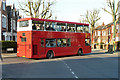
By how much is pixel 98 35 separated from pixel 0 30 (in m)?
45.4

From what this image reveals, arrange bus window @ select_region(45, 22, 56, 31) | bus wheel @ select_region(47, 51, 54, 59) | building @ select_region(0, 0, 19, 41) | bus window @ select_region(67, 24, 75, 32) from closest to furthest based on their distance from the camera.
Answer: bus window @ select_region(45, 22, 56, 31) < bus wheel @ select_region(47, 51, 54, 59) < bus window @ select_region(67, 24, 75, 32) < building @ select_region(0, 0, 19, 41)

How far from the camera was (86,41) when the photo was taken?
2067 cm

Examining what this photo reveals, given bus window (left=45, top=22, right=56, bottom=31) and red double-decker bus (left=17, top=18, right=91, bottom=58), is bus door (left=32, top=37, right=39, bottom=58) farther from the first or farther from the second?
bus window (left=45, top=22, right=56, bottom=31)

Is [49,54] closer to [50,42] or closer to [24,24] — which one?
[50,42]

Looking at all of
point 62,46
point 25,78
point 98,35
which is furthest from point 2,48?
point 98,35

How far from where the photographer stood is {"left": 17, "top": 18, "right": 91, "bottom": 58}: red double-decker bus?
15078mm

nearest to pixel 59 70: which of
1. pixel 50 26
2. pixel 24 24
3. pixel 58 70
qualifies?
pixel 58 70

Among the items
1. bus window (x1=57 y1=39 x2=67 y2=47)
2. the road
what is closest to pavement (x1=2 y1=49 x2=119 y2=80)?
the road

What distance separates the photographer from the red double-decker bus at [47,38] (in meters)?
15.1

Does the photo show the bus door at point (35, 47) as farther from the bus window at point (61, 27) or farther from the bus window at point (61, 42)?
the bus window at point (61, 27)

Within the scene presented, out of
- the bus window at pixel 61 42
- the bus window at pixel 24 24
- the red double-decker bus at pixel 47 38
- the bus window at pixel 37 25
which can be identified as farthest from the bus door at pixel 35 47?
the bus window at pixel 61 42

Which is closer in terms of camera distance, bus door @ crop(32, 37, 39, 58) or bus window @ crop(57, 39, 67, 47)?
bus door @ crop(32, 37, 39, 58)

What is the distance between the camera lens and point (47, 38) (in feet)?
53.0

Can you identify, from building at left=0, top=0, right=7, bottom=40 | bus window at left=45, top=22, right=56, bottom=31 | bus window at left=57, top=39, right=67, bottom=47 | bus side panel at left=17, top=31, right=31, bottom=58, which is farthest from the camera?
building at left=0, top=0, right=7, bottom=40
